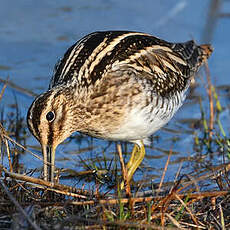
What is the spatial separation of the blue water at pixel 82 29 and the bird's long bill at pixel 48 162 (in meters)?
2.14

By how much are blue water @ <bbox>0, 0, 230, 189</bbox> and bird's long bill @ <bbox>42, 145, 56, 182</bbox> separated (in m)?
2.14

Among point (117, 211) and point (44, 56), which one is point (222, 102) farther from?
point (117, 211)

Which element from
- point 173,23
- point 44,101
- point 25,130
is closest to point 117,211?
point 44,101

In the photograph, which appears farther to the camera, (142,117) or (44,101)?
(142,117)

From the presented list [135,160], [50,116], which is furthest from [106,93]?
[135,160]

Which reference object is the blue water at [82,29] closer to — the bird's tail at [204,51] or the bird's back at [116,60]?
the bird's tail at [204,51]

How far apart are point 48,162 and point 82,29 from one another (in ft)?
16.5

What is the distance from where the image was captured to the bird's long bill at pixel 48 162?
493cm

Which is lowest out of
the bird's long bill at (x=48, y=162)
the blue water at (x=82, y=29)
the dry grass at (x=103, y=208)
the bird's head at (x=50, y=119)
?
the dry grass at (x=103, y=208)

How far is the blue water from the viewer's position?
7969 mm

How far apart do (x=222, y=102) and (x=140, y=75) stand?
9.14 feet

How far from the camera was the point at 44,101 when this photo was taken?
4.97 meters

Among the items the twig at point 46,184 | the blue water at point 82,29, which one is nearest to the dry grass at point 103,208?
the twig at point 46,184

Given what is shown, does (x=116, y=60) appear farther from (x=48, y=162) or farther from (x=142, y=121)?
(x=48, y=162)
